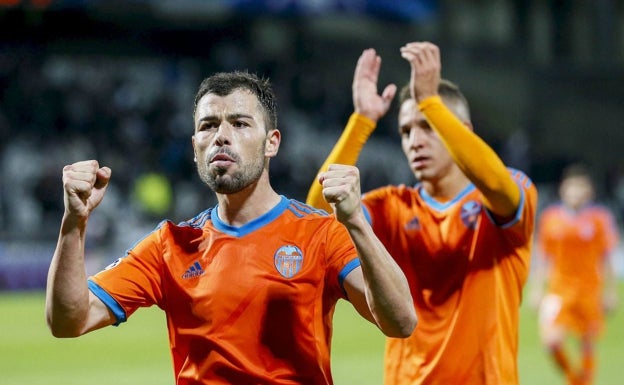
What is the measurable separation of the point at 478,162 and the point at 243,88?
1191 mm

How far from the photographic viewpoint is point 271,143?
147 inches

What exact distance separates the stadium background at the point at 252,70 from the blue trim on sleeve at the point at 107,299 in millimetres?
15229

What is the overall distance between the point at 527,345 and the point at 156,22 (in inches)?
644

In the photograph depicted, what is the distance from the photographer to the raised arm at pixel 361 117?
4879 mm

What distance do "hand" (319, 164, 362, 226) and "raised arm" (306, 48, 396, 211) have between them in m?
1.57

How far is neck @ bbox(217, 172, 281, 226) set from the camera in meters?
3.69

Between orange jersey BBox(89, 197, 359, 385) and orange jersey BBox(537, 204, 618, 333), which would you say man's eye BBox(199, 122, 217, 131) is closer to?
orange jersey BBox(89, 197, 359, 385)

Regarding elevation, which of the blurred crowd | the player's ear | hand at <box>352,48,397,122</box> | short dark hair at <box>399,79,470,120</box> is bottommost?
the player's ear

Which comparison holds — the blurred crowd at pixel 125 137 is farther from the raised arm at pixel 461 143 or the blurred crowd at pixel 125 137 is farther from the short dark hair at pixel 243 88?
the short dark hair at pixel 243 88

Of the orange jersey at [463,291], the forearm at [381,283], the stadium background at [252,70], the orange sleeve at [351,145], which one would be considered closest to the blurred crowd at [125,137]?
the stadium background at [252,70]

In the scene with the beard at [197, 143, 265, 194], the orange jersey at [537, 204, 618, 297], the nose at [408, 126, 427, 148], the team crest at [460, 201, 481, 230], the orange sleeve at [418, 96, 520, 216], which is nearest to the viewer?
the beard at [197, 143, 265, 194]

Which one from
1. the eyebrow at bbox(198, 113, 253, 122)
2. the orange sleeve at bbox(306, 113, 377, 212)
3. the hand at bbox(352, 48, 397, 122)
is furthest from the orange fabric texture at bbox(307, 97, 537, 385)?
the eyebrow at bbox(198, 113, 253, 122)

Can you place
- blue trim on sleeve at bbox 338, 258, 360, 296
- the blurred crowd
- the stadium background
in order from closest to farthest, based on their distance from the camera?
blue trim on sleeve at bbox 338, 258, 360, 296, the blurred crowd, the stadium background

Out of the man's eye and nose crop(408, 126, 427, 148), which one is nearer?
the man's eye
